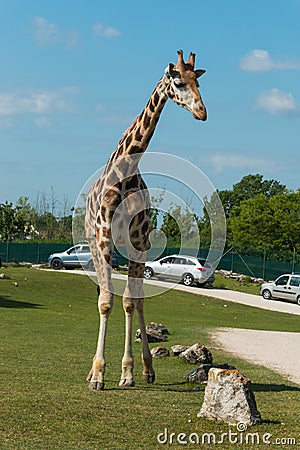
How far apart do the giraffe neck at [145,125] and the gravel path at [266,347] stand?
5137 mm

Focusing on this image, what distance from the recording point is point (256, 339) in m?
20.9

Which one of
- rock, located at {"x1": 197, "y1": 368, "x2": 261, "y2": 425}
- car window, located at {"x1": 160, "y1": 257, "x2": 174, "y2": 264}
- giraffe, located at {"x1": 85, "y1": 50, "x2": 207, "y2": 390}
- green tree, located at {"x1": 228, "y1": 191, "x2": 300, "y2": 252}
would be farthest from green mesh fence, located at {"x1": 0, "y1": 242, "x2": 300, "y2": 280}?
rock, located at {"x1": 197, "y1": 368, "x2": 261, "y2": 425}

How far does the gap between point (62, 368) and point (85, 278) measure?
30.3 metres

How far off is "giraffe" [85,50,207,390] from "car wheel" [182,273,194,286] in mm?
36529

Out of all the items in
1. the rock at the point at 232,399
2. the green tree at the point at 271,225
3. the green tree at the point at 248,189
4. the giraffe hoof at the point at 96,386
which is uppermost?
the green tree at the point at 248,189

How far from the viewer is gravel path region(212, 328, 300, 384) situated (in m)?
15.4

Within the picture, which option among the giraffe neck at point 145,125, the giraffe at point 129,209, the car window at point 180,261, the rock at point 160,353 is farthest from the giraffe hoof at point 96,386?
the car window at point 180,261

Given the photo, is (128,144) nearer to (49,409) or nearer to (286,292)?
(49,409)

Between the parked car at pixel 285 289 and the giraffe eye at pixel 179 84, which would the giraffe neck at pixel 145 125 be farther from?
the parked car at pixel 285 289

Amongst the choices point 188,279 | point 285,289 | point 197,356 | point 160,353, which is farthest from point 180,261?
point 197,356

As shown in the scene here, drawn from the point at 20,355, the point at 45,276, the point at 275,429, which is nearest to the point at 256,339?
the point at 20,355

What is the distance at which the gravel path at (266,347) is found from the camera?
605 inches

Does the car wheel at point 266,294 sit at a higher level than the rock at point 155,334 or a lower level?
higher

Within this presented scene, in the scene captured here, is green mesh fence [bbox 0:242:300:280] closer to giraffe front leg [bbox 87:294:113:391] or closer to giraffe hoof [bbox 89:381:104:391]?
giraffe front leg [bbox 87:294:113:391]
